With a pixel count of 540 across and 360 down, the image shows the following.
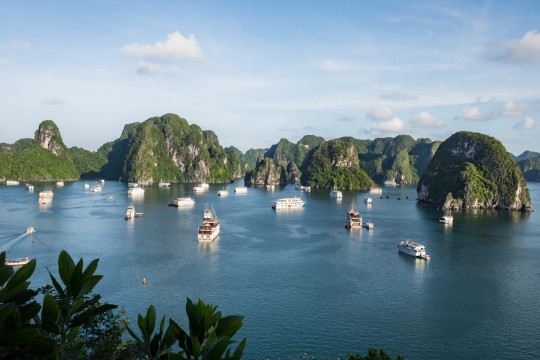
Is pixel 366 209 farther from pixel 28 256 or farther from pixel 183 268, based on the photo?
pixel 28 256

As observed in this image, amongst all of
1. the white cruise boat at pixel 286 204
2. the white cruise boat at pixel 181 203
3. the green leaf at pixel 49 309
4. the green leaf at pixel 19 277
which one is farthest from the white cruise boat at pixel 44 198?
the green leaf at pixel 19 277

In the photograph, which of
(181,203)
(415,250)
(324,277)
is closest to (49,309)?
(324,277)

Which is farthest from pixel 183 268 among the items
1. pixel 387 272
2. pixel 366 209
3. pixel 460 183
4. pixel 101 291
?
pixel 460 183

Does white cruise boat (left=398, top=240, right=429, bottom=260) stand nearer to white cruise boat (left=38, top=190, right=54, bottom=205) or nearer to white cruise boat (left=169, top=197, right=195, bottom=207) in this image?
white cruise boat (left=169, top=197, right=195, bottom=207)

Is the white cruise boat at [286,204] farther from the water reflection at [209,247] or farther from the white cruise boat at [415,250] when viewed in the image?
the white cruise boat at [415,250]

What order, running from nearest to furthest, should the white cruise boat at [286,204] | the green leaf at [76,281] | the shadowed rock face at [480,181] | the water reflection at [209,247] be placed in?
the green leaf at [76,281], the water reflection at [209,247], the white cruise boat at [286,204], the shadowed rock face at [480,181]

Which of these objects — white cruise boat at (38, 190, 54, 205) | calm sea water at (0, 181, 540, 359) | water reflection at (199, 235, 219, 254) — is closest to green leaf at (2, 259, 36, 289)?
calm sea water at (0, 181, 540, 359)
